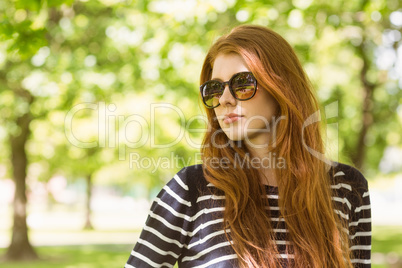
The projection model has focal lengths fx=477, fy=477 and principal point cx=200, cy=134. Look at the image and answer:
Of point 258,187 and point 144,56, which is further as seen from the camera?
point 144,56

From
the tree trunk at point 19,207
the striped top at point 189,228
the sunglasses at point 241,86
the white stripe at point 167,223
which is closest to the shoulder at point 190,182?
the striped top at point 189,228

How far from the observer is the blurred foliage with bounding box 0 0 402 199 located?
5.75 m

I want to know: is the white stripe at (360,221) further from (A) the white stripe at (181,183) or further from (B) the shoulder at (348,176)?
(A) the white stripe at (181,183)

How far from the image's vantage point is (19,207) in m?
12.9

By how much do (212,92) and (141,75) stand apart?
23.7 feet

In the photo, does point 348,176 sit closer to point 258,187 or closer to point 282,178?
point 282,178

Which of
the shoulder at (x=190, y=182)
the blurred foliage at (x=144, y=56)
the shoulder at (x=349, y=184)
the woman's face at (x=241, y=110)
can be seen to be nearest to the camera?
the shoulder at (x=190, y=182)

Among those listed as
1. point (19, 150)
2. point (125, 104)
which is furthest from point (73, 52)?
point (19, 150)

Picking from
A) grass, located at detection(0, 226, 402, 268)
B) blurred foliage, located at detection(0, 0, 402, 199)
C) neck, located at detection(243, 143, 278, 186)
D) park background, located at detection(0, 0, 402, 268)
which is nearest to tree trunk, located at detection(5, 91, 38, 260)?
park background, located at detection(0, 0, 402, 268)

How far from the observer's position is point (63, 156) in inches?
777

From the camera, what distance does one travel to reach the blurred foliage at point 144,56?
5.75m

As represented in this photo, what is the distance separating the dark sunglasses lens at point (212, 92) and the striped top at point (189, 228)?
11.4 inches

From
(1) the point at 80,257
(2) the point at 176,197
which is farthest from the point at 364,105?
(2) the point at 176,197

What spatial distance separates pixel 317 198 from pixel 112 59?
847 centimetres
